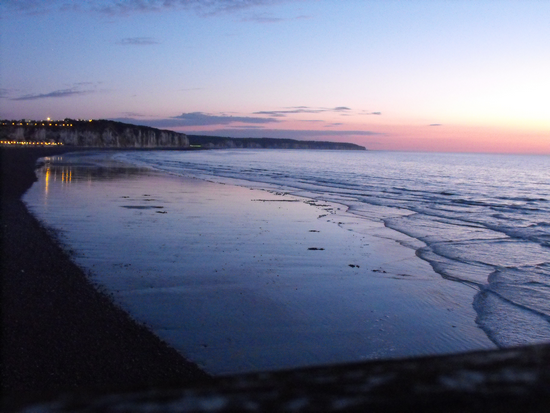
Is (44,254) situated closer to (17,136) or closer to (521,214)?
(521,214)

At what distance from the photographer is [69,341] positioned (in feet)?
19.2

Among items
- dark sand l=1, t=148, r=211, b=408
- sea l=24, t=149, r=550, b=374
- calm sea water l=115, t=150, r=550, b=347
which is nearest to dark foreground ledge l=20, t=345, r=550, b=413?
dark sand l=1, t=148, r=211, b=408

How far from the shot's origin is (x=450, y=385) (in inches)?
22.4

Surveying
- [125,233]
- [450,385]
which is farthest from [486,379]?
[125,233]

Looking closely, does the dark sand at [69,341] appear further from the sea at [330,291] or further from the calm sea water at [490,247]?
the calm sea water at [490,247]

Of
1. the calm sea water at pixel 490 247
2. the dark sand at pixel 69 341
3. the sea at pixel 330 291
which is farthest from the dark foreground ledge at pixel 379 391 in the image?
the calm sea water at pixel 490 247

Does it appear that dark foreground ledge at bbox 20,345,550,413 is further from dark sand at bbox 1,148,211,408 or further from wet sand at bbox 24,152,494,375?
wet sand at bbox 24,152,494,375

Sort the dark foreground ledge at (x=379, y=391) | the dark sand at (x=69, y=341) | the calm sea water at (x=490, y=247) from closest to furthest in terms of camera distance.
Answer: the dark foreground ledge at (x=379, y=391) → the dark sand at (x=69, y=341) → the calm sea water at (x=490, y=247)

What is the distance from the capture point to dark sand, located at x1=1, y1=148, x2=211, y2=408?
Answer: 505 centimetres

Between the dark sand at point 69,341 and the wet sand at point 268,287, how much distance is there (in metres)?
0.35

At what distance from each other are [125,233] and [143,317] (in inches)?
272

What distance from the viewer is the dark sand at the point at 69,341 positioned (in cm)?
505

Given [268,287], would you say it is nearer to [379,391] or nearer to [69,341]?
[69,341]

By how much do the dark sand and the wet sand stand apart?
35 centimetres
